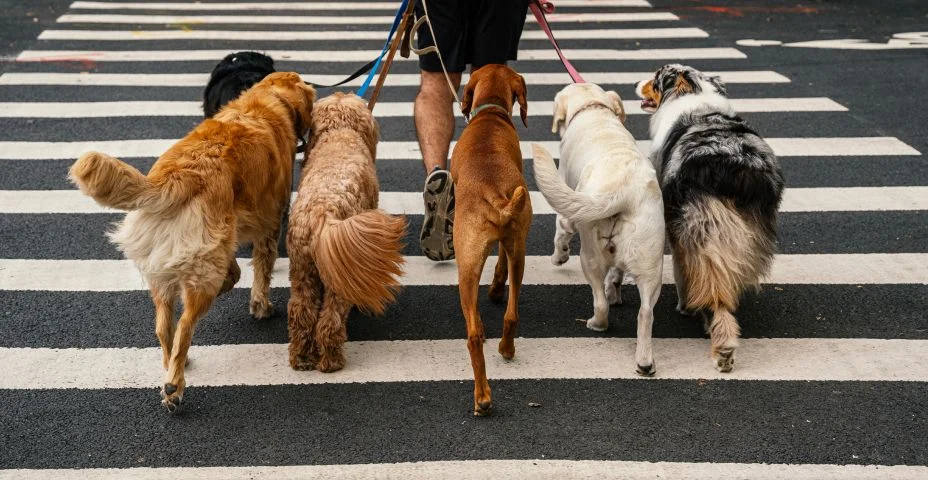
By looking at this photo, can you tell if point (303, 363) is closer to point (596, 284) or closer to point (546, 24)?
point (596, 284)

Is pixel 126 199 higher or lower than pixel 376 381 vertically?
higher

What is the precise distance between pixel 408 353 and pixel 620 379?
3.41 feet

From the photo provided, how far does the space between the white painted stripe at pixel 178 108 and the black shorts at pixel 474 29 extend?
8.24 ft

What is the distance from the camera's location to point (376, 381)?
4.46 m

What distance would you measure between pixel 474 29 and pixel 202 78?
4285mm

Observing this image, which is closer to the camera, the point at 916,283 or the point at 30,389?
the point at 30,389

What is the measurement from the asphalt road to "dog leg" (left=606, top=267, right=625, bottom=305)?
0.08m

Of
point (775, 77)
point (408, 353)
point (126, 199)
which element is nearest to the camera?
point (126, 199)

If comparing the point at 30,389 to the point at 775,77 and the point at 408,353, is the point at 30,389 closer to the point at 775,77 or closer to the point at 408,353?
the point at 408,353

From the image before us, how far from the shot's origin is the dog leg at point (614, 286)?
5164mm

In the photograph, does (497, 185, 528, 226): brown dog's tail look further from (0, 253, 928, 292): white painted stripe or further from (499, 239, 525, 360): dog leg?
(0, 253, 928, 292): white painted stripe

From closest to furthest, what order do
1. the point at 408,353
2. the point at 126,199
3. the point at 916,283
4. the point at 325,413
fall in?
the point at 126,199, the point at 325,413, the point at 408,353, the point at 916,283

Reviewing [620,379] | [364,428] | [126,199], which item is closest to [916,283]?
[620,379]

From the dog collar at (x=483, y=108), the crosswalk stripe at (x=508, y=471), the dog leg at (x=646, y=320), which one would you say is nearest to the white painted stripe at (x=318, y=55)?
the dog collar at (x=483, y=108)
